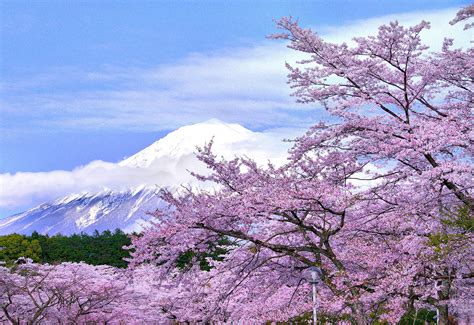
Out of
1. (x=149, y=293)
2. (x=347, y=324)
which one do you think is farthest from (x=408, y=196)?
(x=149, y=293)

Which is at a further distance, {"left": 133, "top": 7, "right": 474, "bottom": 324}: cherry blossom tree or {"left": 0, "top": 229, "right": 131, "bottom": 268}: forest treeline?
{"left": 0, "top": 229, "right": 131, "bottom": 268}: forest treeline

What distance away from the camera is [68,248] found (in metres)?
58.6

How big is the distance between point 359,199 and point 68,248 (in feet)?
166

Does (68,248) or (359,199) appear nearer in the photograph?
(359,199)

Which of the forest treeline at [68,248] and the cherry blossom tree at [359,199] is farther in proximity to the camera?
the forest treeline at [68,248]

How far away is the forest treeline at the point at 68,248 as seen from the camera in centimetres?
5331

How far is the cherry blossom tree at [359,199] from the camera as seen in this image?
11117 millimetres

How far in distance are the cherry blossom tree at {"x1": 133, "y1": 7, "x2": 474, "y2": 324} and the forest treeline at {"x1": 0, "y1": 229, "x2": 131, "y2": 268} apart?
40.4 m

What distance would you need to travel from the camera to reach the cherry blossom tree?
1112cm

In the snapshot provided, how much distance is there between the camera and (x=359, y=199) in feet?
38.0

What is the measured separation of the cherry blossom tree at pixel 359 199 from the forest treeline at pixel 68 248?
4043 centimetres

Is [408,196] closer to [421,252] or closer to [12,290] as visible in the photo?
[421,252]

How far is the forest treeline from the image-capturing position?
Result: 53.3m

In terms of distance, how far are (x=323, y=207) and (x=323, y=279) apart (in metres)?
1.76
